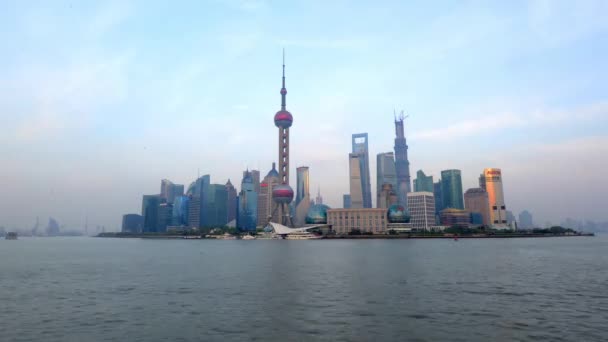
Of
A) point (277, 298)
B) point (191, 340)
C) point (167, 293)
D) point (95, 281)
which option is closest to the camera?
point (191, 340)

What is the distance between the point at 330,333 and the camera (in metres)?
29.5

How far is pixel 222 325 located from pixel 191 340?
4.36 m

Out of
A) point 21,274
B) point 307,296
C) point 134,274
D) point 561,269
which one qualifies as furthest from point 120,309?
point 561,269

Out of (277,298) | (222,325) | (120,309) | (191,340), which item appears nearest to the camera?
(191,340)

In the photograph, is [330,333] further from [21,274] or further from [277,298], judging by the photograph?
[21,274]

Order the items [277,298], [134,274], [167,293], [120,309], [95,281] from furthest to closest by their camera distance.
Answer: [134,274]
[95,281]
[167,293]
[277,298]
[120,309]

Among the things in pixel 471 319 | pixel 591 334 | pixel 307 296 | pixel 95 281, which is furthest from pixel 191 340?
pixel 95 281

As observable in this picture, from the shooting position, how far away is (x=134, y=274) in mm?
68500

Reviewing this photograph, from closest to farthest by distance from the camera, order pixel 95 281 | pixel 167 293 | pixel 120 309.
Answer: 1. pixel 120 309
2. pixel 167 293
3. pixel 95 281

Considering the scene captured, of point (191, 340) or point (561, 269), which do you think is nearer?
point (191, 340)

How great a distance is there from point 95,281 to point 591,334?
61.0m

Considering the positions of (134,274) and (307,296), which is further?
(134,274)

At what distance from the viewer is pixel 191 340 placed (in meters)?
28.2

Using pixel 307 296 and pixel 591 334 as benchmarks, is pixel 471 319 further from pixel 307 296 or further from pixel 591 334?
pixel 307 296
